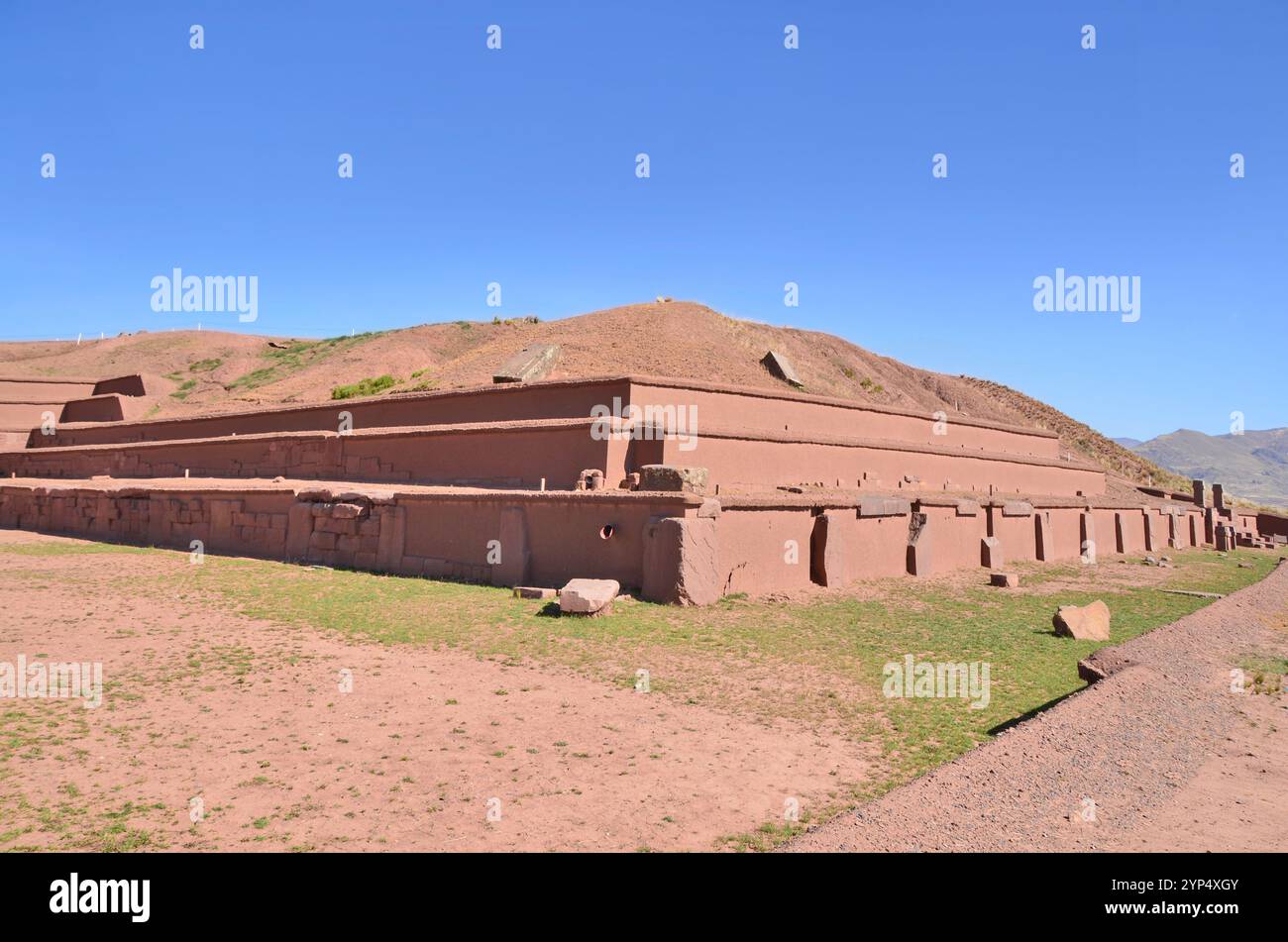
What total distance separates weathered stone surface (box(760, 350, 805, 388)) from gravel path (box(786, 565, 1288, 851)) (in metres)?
19.2

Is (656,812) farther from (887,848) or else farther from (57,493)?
(57,493)

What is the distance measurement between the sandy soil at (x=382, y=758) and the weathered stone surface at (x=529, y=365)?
1450 cm

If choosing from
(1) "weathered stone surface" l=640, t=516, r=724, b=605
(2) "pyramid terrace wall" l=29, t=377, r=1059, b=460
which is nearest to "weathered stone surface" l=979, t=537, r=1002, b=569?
(2) "pyramid terrace wall" l=29, t=377, r=1059, b=460

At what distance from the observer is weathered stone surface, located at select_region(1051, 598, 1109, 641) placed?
33.5ft

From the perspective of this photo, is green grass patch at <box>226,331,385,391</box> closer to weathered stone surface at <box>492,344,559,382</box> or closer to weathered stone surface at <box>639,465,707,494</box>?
weathered stone surface at <box>492,344,559,382</box>

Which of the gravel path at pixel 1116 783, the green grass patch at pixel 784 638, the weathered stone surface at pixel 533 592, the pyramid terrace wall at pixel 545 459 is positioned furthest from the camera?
the pyramid terrace wall at pixel 545 459

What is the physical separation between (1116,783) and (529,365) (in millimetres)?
20616

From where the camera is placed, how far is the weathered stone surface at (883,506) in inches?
561

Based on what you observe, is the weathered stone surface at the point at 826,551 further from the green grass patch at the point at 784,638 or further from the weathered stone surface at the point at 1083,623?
the weathered stone surface at the point at 1083,623

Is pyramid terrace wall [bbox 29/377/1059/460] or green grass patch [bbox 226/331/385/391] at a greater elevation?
green grass patch [bbox 226/331/385/391]

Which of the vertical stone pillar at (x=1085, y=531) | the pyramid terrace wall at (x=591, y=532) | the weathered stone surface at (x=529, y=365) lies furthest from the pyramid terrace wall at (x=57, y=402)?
the vertical stone pillar at (x=1085, y=531)
